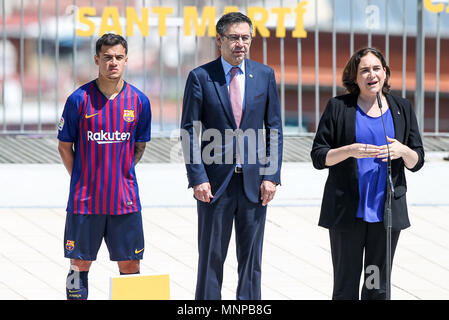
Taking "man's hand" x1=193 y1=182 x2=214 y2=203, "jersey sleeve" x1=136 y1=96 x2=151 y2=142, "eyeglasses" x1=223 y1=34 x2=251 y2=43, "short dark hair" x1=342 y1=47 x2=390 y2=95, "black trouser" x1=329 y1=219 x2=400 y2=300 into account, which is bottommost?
"black trouser" x1=329 y1=219 x2=400 y2=300

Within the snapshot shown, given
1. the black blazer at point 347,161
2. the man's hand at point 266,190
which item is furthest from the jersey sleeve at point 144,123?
the black blazer at point 347,161

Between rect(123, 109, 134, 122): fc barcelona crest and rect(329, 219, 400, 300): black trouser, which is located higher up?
rect(123, 109, 134, 122): fc barcelona crest

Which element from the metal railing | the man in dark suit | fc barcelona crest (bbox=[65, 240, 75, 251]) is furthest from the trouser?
the metal railing

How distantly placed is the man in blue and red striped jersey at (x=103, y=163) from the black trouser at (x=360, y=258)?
113 centimetres

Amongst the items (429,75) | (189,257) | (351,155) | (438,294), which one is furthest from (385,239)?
(429,75)

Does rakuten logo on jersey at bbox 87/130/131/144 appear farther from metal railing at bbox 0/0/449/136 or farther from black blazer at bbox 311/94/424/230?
metal railing at bbox 0/0/449/136

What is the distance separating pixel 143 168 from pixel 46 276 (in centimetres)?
228

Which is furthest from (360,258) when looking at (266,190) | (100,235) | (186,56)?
(186,56)

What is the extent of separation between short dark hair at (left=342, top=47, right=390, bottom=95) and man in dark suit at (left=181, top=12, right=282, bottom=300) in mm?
415

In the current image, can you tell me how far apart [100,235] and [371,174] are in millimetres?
1530

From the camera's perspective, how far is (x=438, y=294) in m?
6.35

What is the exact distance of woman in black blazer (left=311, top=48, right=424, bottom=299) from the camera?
17.1 feet

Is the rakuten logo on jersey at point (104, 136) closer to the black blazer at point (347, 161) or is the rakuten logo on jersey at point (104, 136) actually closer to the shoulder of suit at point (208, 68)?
the shoulder of suit at point (208, 68)
